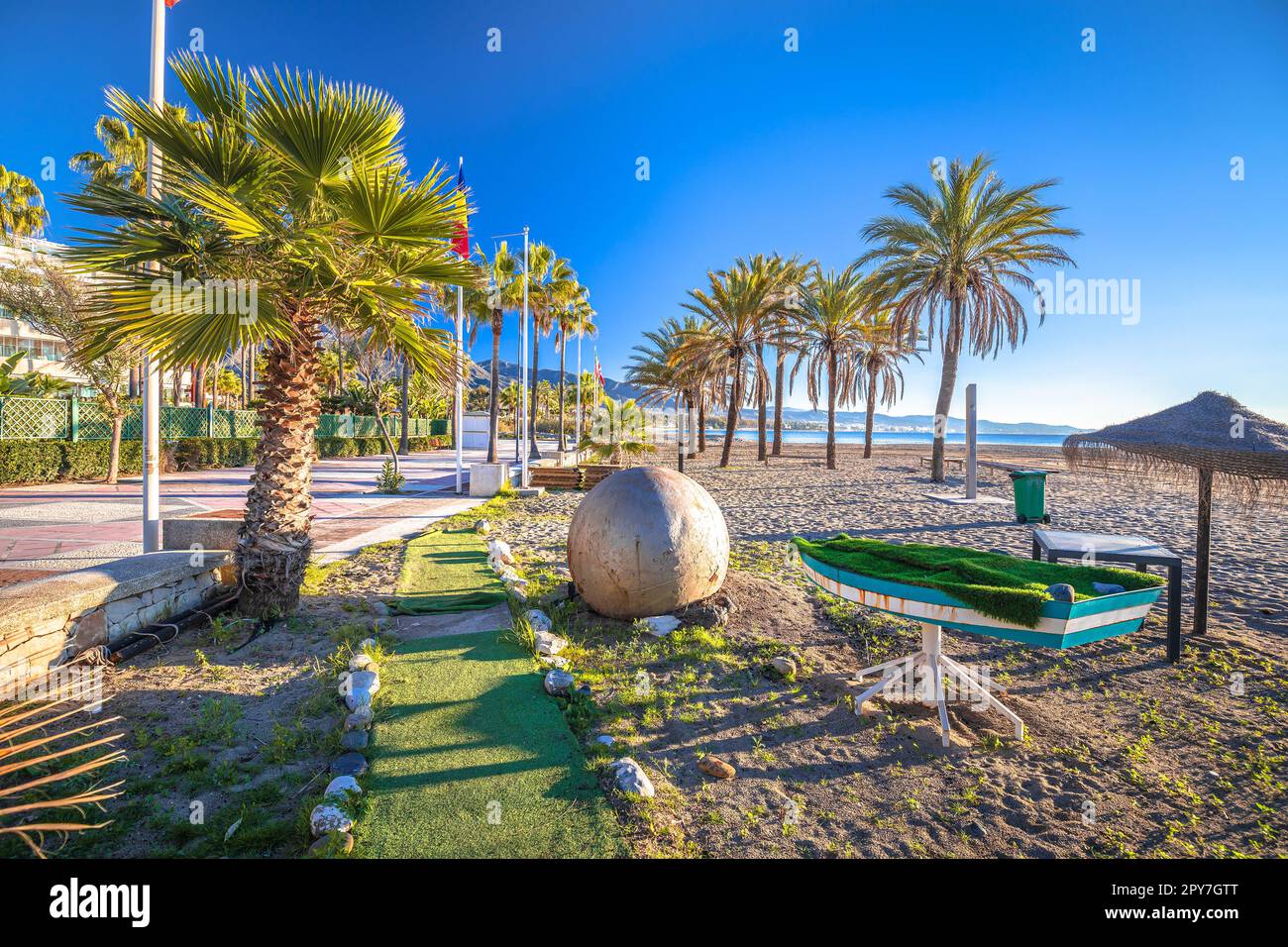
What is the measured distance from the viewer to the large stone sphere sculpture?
592cm

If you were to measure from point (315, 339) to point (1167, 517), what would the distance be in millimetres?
17529

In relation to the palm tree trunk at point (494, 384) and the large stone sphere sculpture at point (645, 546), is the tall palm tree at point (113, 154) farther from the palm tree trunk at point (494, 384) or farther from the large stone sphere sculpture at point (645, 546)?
the large stone sphere sculpture at point (645, 546)

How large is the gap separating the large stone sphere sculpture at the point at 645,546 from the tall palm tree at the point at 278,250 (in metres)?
2.47

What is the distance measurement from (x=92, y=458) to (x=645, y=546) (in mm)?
21813

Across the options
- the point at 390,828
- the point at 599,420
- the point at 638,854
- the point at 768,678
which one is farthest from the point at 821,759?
the point at 599,420

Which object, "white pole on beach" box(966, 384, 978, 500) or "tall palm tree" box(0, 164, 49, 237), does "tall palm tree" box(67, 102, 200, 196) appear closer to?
"tall palm tree" box(0, 164, 49, 237)

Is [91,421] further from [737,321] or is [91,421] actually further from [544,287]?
[737,321]

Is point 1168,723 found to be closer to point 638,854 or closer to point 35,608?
point 638,854

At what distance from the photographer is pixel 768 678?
5246mm

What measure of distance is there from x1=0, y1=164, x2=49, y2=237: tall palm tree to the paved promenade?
105ft

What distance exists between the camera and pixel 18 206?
3709 cm

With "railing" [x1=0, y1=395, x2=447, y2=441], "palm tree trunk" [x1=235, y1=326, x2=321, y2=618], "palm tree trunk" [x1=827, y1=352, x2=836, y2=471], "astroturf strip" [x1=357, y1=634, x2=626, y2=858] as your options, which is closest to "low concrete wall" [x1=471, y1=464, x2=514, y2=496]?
"railing" [x1=0, y1=395, x2=447, y2=441]

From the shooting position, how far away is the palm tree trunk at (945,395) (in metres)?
21.0

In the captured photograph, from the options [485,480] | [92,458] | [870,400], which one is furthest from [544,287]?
[870,400]
